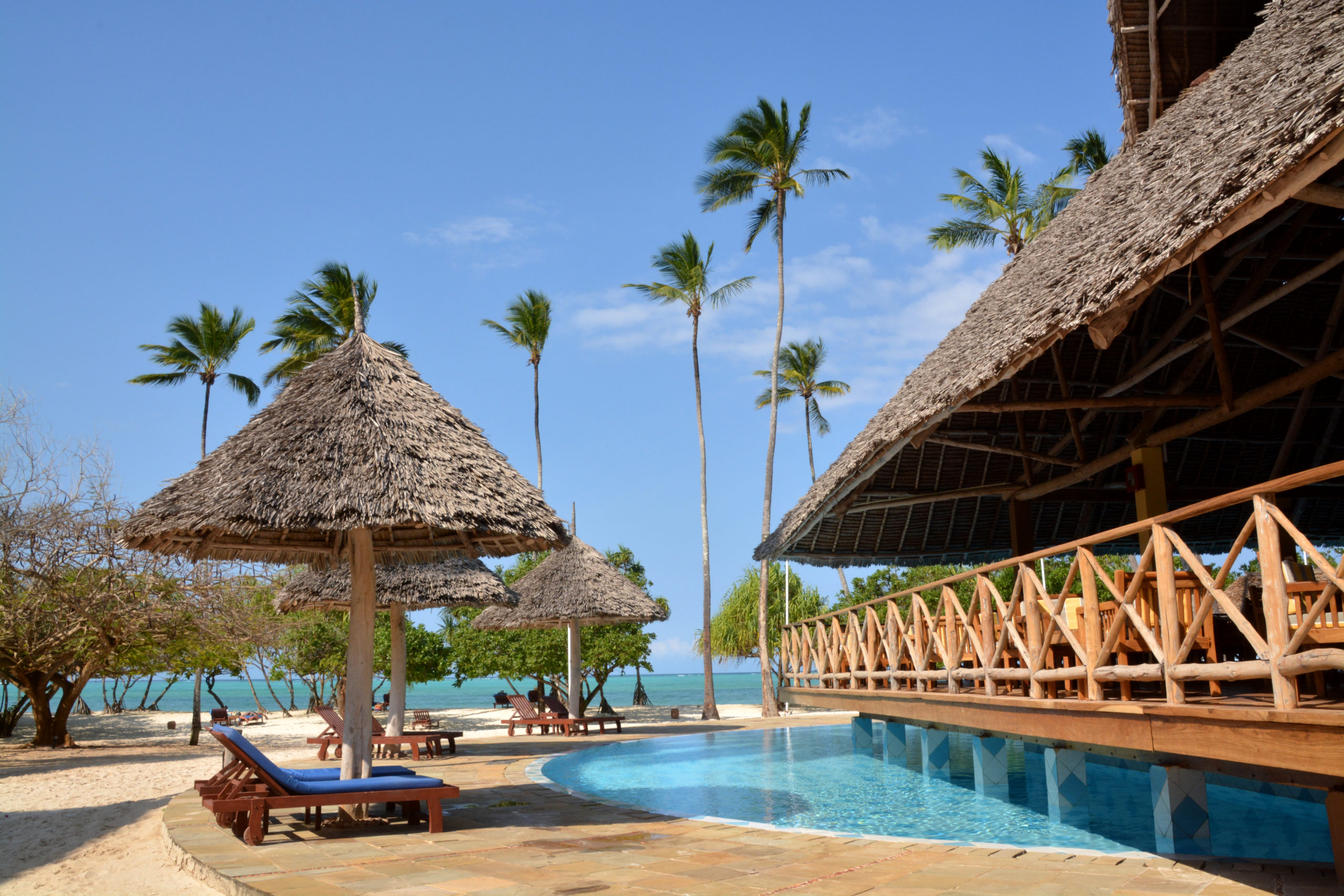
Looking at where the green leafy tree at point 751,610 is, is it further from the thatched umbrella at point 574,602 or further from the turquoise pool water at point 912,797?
the turquoise pool water at point 912,797

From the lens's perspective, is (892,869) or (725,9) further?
(725,9)

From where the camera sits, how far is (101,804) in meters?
9.42

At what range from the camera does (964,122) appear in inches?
921

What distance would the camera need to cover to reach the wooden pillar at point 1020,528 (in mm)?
12000

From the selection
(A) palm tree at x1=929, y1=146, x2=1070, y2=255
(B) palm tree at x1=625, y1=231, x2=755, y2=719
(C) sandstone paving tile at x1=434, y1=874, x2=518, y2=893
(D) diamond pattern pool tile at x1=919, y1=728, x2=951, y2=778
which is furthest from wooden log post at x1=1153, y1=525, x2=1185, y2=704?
(A) palm tree at x1=929, y1=146, x2=1070, y2=255

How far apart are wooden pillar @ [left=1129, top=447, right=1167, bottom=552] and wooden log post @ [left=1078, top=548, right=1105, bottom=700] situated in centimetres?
392

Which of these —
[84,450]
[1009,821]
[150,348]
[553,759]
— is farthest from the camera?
[150,348]

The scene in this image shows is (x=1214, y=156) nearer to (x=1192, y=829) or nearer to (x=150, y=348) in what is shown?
(x=1192, y=829)

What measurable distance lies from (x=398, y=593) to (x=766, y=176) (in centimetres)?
1591

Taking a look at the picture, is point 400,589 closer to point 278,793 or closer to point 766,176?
point 278,793

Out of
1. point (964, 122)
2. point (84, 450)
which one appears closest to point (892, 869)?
point (84, 450)

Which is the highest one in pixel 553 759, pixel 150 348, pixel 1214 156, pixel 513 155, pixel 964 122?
pixel 964 122

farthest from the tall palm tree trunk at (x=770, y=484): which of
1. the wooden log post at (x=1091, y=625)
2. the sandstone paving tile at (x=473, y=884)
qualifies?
the sandstone paving tile at (x=473, y=884)

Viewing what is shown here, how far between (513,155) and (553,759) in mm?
13573
